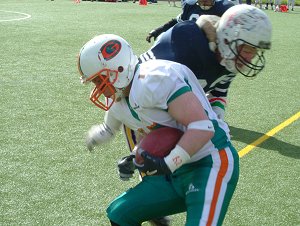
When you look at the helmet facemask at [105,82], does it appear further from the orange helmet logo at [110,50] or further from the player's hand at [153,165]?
the player's hand at [153,165]

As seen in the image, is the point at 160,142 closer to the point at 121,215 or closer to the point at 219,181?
the point at 219,181

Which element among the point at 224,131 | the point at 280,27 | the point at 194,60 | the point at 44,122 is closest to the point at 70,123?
the point at 44,122

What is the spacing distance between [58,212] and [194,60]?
1438 millimetres

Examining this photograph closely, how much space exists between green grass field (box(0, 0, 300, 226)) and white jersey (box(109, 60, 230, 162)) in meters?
1.11

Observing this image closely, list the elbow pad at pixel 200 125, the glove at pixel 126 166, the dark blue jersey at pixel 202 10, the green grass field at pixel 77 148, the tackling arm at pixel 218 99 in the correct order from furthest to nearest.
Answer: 1. the dark blue jersey at pixel 202 10
2. the tackling arm at pixel 218 99
3. the green grass field at pixel 77 148
4. the glove at pixel 126 166
5. the elbow pad at pixel 200 125

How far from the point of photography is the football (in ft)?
8.41

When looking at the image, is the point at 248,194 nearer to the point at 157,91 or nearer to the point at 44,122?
the point at 157,91

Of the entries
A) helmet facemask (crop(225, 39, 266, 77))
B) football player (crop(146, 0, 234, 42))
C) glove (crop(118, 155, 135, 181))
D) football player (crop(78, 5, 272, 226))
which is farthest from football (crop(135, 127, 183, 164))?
football player (crop(146, 0, 234, 42))

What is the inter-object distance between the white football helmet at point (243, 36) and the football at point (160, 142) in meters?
0.61

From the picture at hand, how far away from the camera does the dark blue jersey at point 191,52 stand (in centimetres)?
317

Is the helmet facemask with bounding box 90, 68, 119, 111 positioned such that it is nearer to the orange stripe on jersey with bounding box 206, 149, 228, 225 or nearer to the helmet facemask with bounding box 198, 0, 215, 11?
the orange stripe on jersey with bounding box 206, 149, 228, 225

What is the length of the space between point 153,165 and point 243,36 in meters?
0.91

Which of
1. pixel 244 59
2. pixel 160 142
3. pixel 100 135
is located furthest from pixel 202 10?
pixel 160 142

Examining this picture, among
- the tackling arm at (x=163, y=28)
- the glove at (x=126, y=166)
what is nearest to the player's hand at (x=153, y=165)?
the glove at (x=126, y=166)
